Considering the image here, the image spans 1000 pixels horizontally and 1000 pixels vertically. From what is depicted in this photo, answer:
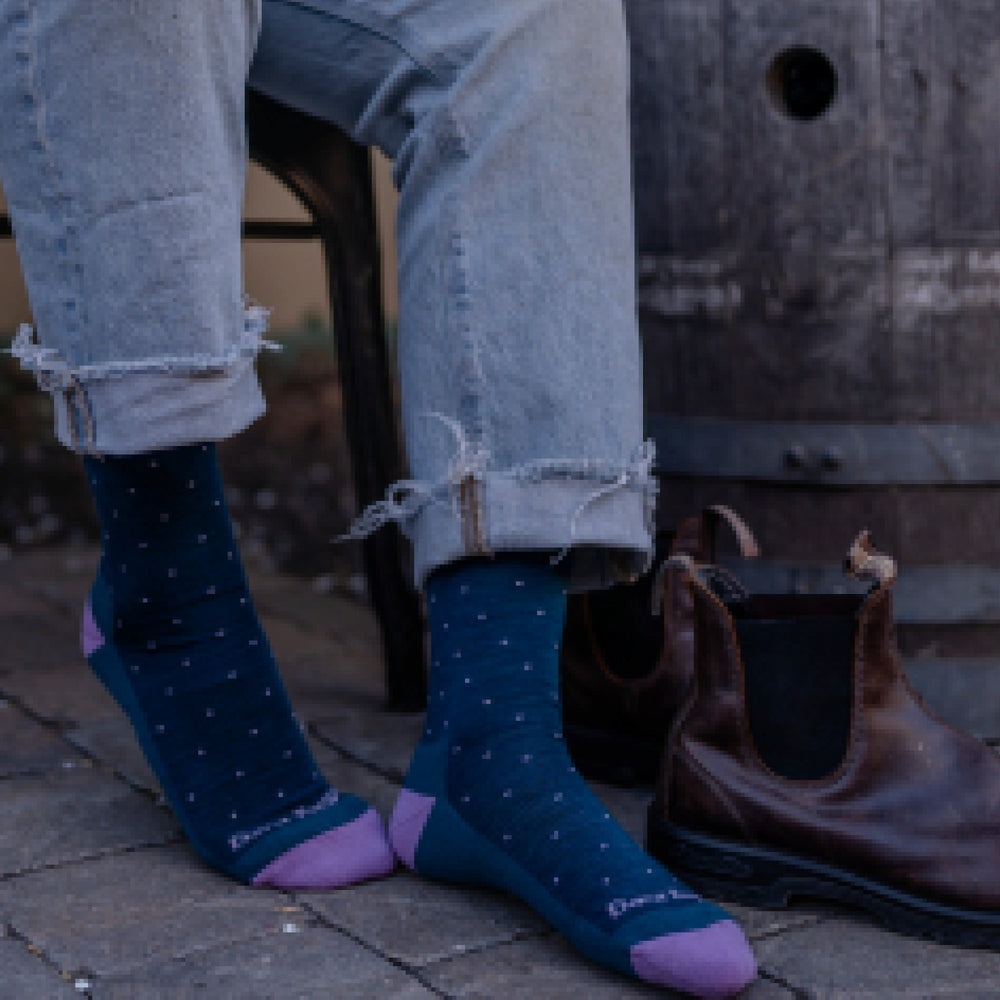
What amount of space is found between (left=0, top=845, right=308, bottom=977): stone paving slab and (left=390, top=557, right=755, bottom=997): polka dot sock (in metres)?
0.13

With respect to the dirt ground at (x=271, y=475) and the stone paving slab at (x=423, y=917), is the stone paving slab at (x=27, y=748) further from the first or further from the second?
the dirt ground at (x=271, y=475)

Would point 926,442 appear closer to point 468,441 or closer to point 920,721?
point 920,721

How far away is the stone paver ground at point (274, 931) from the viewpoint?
97cm

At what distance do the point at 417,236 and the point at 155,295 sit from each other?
0.78 ft

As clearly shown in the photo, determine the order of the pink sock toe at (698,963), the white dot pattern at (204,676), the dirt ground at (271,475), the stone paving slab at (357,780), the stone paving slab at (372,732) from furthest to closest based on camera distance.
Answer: the dirt ground at (271,475) < the stone paving slab at (372,732) < the stone paving slab at (357,780) < the white dot pattern at (204,676) < the pink sock toe at (698,963)

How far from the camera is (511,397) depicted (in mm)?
1118

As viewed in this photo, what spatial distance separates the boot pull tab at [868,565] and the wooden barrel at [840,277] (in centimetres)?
28

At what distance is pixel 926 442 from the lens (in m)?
1.42

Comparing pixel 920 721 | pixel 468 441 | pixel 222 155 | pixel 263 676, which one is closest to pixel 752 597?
pixel 920 721

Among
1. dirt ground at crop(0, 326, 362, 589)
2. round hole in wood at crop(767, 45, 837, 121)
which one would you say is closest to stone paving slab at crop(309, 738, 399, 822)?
round hole in wood at crop(767, 45, 837, 121)

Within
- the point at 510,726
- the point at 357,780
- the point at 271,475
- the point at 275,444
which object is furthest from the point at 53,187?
the point at 275,444

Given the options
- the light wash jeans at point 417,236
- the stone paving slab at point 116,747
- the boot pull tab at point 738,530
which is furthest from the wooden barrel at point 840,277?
the stone paving slab at point 116,747

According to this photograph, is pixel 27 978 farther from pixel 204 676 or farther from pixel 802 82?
pixel 802 82

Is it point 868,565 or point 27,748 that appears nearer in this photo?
point 868,565
